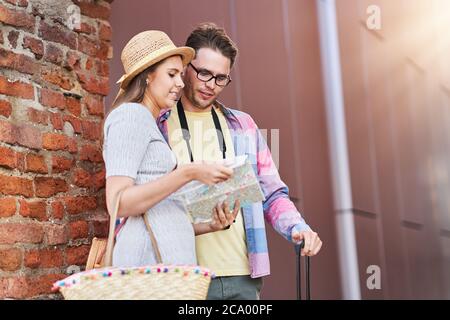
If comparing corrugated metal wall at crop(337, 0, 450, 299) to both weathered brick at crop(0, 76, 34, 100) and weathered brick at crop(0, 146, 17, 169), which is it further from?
weathered brick at crop(0, 146, 17, 169)

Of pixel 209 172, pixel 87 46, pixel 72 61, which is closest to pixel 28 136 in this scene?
pixel 72 61

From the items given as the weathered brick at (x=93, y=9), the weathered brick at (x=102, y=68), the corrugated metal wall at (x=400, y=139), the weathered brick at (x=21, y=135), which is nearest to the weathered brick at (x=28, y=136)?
the weathered brick at (x=21, y=135)

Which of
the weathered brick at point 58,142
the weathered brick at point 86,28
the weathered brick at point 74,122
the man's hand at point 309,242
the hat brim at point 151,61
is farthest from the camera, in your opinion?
the weathered brick at point 86,28

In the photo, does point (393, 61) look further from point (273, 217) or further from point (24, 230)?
point (24, 230)

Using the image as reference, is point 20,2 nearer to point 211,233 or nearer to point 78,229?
point 78,229

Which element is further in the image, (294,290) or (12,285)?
(294,290)

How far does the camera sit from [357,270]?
3781mm

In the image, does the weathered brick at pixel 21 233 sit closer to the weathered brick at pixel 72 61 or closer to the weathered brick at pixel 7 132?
the weathered brick at pixel 7 132

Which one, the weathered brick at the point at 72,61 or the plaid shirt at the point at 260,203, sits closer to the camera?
the plaid shirt at the point at 260,203

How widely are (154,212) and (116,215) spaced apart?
0.14m

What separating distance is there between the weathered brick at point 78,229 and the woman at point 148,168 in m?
0.66

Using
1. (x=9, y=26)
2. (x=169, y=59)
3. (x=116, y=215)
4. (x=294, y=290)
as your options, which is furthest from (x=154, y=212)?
(x=294, y=290)

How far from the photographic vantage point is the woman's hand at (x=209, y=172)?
192 cm

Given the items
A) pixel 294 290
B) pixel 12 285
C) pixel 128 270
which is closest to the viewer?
pixel 128 270
